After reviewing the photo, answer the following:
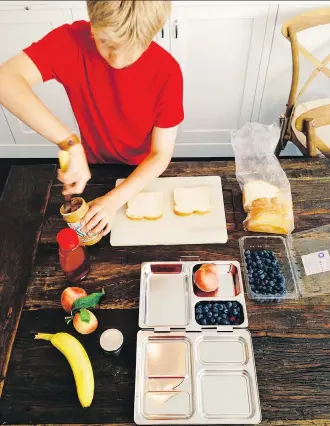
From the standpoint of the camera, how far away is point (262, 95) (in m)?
2.55

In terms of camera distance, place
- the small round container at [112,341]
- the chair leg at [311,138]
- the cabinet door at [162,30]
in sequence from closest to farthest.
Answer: the small round container at [112,341] → the chair leg at [311,138] → the cabinet door at [162,30]

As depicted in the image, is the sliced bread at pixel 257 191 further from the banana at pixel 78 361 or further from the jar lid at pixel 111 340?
the banana at pixel 78 361

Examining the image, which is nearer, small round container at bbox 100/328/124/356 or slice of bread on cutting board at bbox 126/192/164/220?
small round container at bbox 100/328/124/356

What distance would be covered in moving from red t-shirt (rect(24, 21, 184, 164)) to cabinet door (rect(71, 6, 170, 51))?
98 cm

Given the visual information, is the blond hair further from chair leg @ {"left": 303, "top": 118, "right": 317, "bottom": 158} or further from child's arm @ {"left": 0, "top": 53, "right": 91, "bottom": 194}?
chair leg @ {"left": 303, "top": 118, "right": 317, "bottom": 158}

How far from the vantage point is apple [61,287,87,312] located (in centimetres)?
119

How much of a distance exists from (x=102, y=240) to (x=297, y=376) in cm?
71

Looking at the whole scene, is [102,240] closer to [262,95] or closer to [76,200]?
[76,200]

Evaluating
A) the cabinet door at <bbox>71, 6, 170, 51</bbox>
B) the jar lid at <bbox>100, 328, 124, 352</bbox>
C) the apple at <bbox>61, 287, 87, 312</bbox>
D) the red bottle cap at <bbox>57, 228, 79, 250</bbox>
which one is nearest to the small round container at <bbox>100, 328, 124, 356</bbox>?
the jar lid at <bbox>100, 328, 124, 352</bbox>

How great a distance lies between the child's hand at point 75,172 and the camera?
122 cm

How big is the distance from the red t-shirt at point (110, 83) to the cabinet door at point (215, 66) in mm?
1033

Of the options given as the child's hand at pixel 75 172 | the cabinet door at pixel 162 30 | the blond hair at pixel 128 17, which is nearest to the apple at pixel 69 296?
the child's hand at pixel 75 172

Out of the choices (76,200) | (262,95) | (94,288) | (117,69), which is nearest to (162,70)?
(117,69)

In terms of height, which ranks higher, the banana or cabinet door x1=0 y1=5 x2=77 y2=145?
cabinet door x1=0 y1=5 x2=77 y2=145
